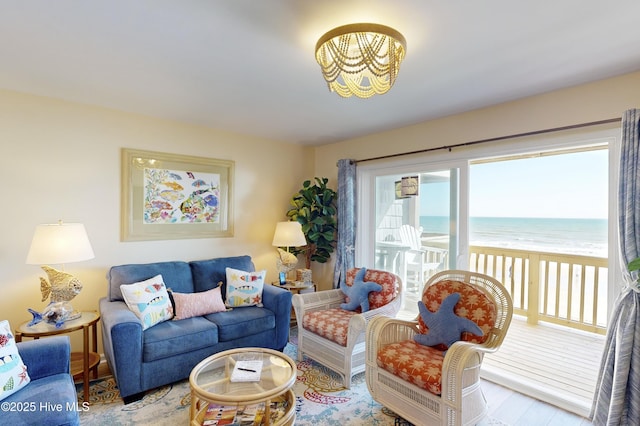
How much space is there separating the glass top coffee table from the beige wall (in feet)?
5.53

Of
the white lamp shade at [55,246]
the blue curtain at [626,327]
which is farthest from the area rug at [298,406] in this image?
the blue curtain at [626,327]

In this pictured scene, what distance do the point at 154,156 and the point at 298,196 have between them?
1.76 meters

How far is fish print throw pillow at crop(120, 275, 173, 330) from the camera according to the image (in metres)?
2.51

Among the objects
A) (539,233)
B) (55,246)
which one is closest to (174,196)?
(55,246)

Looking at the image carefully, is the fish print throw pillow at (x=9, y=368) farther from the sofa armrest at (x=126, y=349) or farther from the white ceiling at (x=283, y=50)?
the white ceiling at (x=283, y=50)

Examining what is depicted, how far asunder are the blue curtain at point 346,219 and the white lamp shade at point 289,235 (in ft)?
1.77

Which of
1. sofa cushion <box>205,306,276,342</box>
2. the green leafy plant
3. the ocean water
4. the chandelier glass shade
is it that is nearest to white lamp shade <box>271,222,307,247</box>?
the green leafy plant

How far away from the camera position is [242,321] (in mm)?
2840

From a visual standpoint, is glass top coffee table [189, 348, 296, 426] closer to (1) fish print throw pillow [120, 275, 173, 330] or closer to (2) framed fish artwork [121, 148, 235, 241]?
(1) fish print throw pillow [120, 275, 173, 330]

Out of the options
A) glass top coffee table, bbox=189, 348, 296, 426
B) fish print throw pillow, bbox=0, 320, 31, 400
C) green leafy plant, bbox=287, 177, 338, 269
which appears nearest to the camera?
fish print throw pillow, bbox=0, 320, 31, 400

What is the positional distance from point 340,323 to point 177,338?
1355mm

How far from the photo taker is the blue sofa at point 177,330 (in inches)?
89.4

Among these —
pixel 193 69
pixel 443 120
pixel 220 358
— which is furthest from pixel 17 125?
pixel 443 120

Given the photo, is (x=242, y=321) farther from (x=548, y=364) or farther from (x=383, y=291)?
(x=548, y=364)
